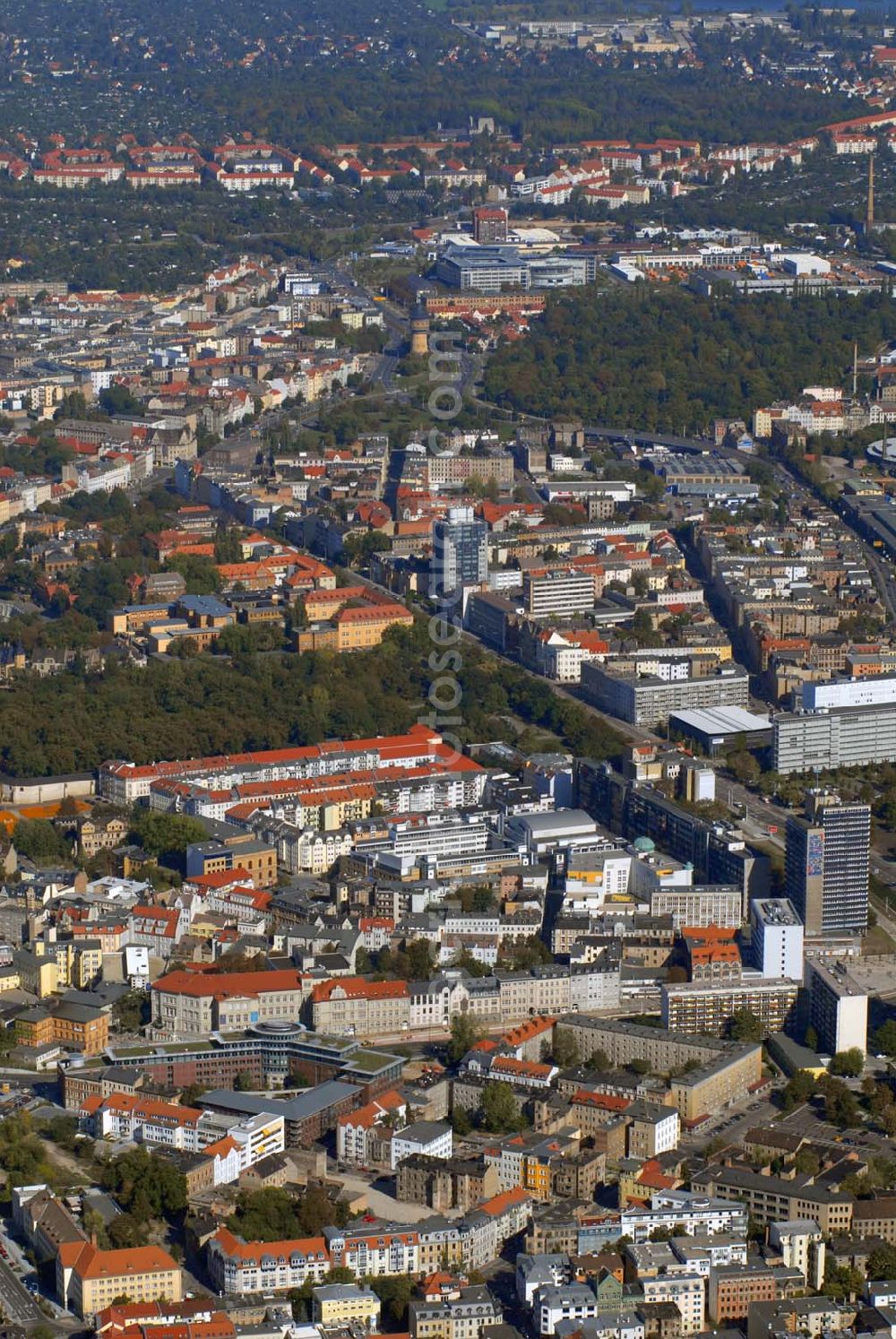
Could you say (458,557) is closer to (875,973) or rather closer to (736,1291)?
(875,973)

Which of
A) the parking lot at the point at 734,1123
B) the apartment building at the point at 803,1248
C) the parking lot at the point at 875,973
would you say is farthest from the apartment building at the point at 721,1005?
the apartment building at the point at 803,1248

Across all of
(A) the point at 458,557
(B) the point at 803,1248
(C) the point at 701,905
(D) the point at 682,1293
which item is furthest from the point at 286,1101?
(A) the point at 458,557

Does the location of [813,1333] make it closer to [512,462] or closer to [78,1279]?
[78,1279]

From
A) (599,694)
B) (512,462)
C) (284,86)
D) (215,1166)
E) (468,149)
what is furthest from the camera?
(284,86)

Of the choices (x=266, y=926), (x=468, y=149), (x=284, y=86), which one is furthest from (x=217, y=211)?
(x=266, y=926)

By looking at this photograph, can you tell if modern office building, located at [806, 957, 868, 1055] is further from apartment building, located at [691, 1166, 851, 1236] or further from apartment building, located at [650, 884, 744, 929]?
apartment building, located at [691, 1166, 851, 1236]

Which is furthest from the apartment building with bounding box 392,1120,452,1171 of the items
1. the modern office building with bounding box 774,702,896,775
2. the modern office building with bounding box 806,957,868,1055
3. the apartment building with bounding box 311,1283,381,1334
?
the modern office building with bounding box 774,702,896,775
